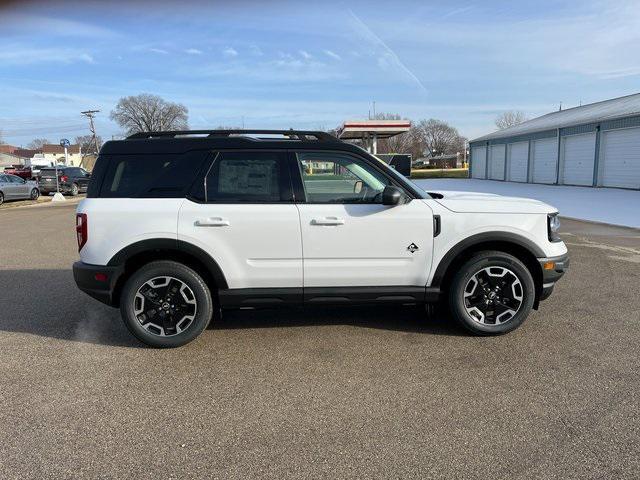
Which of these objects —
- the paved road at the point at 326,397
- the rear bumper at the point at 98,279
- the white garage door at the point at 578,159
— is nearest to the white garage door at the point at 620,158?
the white garage door at the point at 578,159

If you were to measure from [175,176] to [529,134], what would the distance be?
3213cm

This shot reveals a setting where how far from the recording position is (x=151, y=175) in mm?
4461

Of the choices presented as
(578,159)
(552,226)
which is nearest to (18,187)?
(552,226)

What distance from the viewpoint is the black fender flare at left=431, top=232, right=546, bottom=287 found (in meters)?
4.52

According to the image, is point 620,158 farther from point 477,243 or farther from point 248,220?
point 248,220

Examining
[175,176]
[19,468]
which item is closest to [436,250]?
[175,176]

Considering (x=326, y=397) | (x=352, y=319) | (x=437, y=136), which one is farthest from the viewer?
(x=437, y=136)

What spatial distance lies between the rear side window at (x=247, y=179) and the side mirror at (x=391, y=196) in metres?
0.85

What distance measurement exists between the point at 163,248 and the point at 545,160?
101ft

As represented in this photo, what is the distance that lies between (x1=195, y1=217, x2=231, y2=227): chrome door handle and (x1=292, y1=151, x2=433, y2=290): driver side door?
0.69m

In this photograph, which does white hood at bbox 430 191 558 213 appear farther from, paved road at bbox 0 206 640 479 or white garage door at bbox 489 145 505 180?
white garage door at bbox 489 145 505 180

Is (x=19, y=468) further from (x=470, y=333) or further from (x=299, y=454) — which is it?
(x=470, y=333)

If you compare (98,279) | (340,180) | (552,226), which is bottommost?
(98,279)

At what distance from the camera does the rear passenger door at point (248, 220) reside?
14.3 ft
